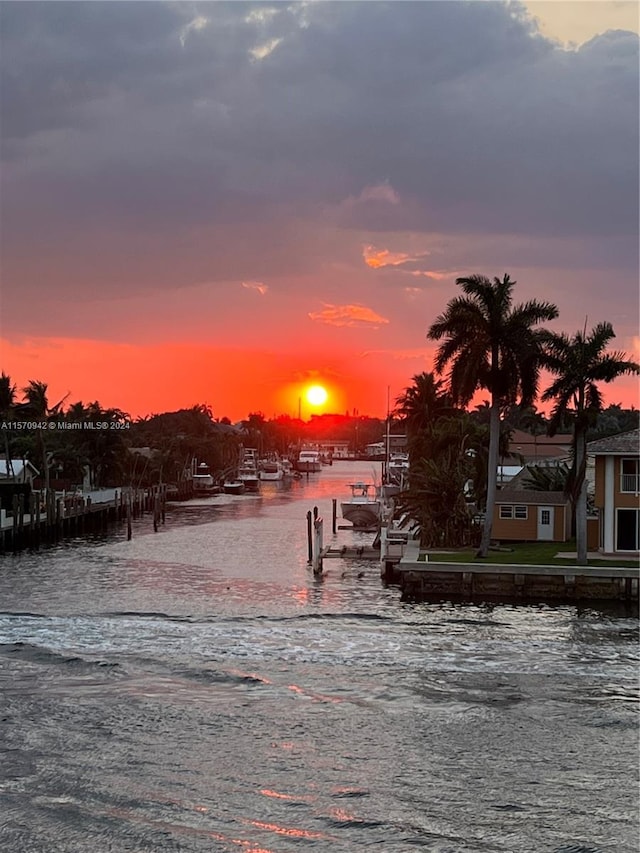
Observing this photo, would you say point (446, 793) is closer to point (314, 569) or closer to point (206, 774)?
point (206, 774)

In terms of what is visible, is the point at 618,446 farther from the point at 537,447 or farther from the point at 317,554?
the point at 537,447

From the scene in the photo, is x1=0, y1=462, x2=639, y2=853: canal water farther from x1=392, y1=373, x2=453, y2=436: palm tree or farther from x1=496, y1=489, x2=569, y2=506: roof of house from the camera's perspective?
x1=392, y1=373, x2=453, y2=436: palm tree

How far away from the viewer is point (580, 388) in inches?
1913

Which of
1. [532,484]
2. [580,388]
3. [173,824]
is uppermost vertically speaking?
[580,388]

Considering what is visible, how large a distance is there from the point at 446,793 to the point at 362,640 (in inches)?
590

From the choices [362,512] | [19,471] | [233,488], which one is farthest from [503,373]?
[233,488]

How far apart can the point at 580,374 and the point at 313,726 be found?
28.4m

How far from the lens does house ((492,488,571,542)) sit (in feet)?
188

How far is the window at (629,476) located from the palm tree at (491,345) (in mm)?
5727

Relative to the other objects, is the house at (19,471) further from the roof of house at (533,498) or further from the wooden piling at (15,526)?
the roof of house at (533,498)

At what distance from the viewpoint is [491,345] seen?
5153cm

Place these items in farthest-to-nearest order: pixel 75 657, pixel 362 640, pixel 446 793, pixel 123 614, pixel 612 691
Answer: pixel 123 614 < pixel 362 640 < pixel 75 657 < pixel 612 691 < pixel 446 793

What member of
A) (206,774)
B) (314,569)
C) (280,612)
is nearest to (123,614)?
(280,612)

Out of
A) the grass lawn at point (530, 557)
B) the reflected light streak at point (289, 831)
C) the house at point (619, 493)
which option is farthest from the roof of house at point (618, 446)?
the reflected light streak at point (289, 831)
